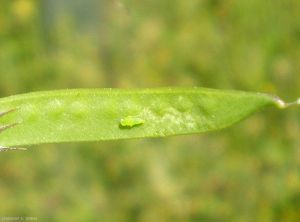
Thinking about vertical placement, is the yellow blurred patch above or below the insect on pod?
below

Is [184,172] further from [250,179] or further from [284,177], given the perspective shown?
[284,177]

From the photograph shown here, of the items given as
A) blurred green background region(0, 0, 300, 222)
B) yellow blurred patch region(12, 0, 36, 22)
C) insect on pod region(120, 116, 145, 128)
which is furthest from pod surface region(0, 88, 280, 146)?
yellow blurred patch region(12, 0, 36, 22)

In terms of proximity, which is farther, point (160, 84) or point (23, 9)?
point (23, 9)

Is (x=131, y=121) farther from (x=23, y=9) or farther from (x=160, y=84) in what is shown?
(x=23, y=9)

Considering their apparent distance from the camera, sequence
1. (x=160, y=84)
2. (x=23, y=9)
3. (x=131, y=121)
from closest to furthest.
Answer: (x=131, y=121), (x=160, y=84), (x=23, y=9)

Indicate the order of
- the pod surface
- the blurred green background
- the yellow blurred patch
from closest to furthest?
1. the pod surface
2. the blurred green background
3. the yellow blurred patch

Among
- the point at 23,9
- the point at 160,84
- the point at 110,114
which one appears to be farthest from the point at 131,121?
the point at 23,9

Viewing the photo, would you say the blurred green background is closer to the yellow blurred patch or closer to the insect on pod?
the yellow blurred patch

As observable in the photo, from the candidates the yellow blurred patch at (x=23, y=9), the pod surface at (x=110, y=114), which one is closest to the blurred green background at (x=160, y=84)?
the yellow blurred patch at (x=23, y=9)
